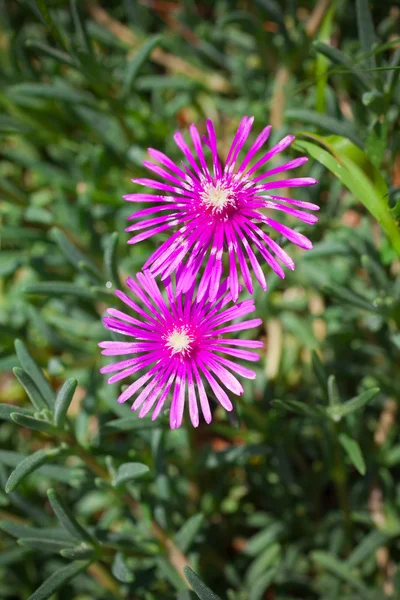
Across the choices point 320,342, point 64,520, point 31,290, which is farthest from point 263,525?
point 31,290

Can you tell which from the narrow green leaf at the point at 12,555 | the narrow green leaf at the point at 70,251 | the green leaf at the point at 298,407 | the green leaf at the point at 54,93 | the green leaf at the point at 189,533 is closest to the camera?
the green leaf at the point at 298,407

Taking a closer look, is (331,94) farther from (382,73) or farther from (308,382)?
(308,382)

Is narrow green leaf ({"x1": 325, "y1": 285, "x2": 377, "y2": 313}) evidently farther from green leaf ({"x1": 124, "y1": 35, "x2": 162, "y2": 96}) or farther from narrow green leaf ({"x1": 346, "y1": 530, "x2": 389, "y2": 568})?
green leaf ({"x1": 124, "y1": 35, "x2": 162, "y2": 96})

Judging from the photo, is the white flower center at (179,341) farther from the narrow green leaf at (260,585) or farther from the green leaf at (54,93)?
the green leaf at (54,93)

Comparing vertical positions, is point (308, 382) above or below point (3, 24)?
below

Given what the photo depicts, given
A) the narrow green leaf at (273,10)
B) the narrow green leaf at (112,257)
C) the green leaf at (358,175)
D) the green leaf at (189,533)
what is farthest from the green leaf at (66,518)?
the narrow green leaf at (273,10)

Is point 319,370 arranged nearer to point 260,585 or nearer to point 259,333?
point 260,585
